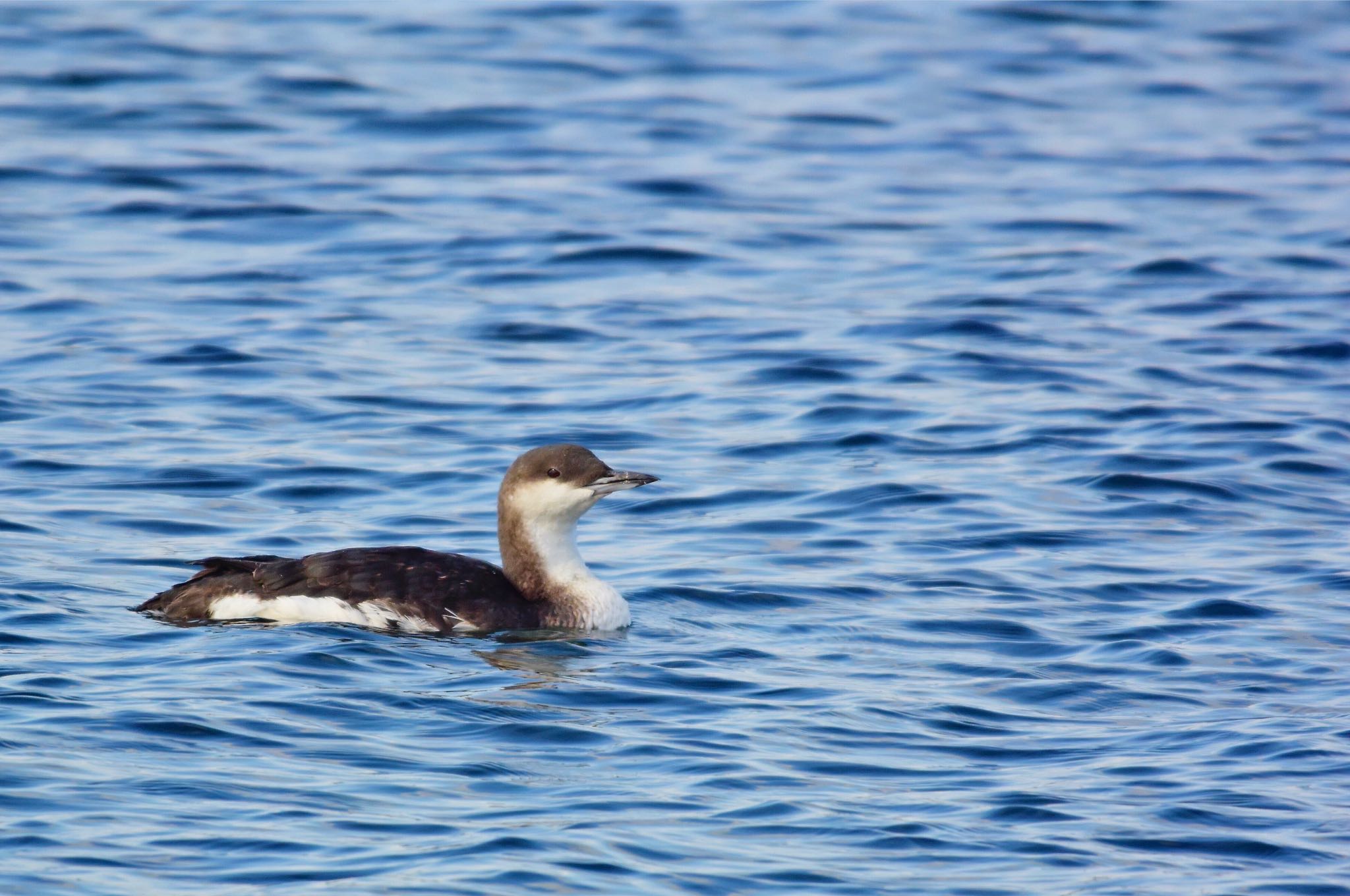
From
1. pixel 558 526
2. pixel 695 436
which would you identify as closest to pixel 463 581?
pixel 558 526

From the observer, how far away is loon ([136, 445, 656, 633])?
391 inches

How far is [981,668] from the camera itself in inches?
387

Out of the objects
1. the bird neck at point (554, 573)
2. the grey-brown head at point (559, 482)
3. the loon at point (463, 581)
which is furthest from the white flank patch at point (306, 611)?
the grey-brown head at point (559, 482)

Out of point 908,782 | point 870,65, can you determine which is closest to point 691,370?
point 908,782

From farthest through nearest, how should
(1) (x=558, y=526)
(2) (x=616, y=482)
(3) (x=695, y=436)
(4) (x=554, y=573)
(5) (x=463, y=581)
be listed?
1. (3) (x=695, y=436)
2. (1) (x=558, y=526)
3. (4) (x=554, y=573)
4. (2) (x=616, y=482)
5. (5) (x=463, y=581)

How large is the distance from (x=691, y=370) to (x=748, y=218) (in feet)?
16.0

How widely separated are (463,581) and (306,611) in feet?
2.61

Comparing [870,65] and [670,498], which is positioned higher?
[870,65]

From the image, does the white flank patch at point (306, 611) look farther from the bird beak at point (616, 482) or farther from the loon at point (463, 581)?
the bird beak at point (616, 482)

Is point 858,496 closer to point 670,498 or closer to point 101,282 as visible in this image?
point 670,498

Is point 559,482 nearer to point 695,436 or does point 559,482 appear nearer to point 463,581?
point 463,581

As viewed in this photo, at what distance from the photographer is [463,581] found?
10219 millimetres

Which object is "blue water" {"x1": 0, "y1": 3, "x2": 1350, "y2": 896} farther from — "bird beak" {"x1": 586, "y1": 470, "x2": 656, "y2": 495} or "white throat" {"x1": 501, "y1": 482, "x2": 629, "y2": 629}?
"bird beak" {"x1": 586, "y1": 470, "x2": 656, "y2": 495}

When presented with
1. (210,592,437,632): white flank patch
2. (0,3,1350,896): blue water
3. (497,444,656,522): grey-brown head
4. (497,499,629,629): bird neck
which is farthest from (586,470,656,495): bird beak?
(210,592,437,632): white flank patch
